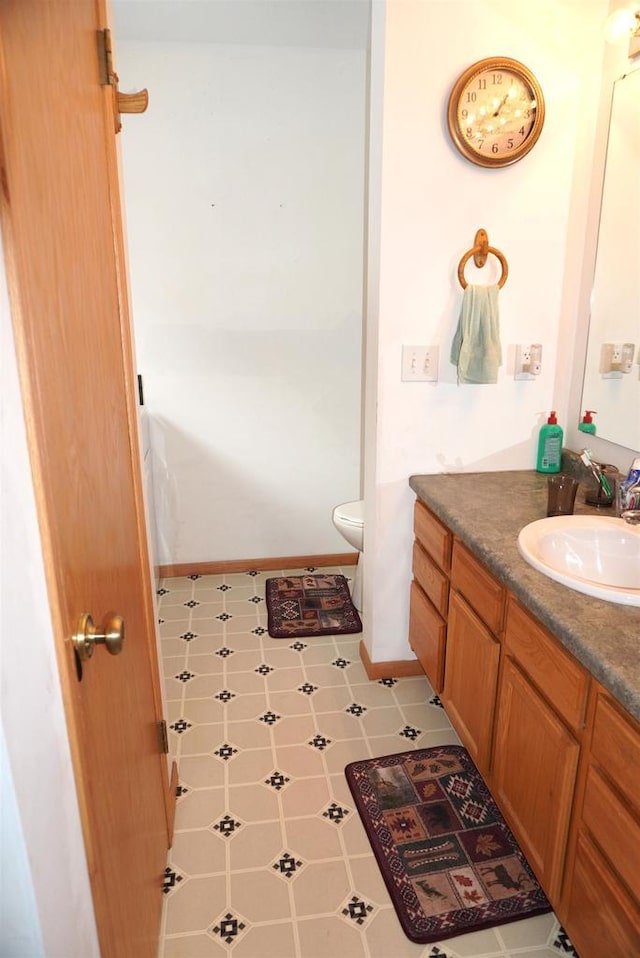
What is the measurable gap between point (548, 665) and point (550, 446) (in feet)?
3.43

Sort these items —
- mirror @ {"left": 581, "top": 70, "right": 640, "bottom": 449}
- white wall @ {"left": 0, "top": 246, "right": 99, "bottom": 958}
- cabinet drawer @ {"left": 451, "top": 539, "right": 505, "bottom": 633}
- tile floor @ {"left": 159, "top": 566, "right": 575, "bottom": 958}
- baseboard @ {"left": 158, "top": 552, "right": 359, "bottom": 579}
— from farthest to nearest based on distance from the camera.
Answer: baseboard @ {"left": 158, "top": 552, "right": 359, "bottom": 579}
mirror @ {"left": 581, "top": 70, "right": 640, "bottom": 449}
cabinet drawer @ {"left": 451, "top": 539, "right": 505, "bottom": 633}
tile floor @ {"left": 159, "top": 566, "right": 575, "bottom": 958}
white wall @ {"left": 0, "top": 246, "right": 99, "bottom": 958}

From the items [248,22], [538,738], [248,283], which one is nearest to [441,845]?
[538,738]

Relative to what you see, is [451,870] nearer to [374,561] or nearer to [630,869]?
[630,869]

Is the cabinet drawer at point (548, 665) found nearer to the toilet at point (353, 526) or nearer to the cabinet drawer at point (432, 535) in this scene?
the cabinet drawer at point (432, 535)

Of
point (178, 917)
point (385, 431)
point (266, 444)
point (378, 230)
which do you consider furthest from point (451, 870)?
point (266, 444)

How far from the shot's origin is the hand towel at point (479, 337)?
2090 mm

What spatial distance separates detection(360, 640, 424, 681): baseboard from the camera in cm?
252

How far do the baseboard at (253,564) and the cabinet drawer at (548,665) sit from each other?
6.58 ft

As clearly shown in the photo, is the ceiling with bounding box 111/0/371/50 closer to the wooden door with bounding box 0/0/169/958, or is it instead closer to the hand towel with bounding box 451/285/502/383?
the hand towel with bounding box 451/285/502/383

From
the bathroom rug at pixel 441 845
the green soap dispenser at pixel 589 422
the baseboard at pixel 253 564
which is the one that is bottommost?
the bathroom rug at pixel 441 845

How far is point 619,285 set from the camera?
197 centimetres

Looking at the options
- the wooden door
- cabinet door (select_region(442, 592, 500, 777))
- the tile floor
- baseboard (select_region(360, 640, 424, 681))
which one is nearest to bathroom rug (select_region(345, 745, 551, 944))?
the tile floor

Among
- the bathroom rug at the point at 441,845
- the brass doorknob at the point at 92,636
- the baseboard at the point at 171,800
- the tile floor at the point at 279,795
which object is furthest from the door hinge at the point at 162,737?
the brass doorknob at the point at 92,636

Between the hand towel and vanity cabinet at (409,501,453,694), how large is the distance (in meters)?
0.48
